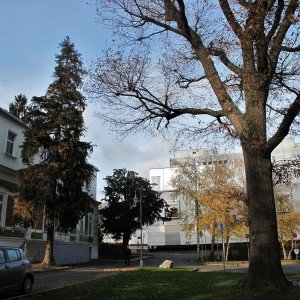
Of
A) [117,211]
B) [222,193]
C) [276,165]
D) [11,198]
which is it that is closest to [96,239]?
[117,211]

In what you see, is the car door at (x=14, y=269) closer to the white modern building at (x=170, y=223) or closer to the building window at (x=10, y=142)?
the building window at (x=10, y=142)

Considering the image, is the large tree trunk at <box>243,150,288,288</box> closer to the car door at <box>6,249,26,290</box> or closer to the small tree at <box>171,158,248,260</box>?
the car door at <box>6,249,26,290</box>

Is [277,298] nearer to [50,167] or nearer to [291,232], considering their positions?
[50,167]

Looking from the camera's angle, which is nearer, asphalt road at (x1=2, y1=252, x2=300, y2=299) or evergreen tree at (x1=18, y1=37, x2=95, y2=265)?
asphalt road at (x1=2, y1=252, x2=300, y2=299)

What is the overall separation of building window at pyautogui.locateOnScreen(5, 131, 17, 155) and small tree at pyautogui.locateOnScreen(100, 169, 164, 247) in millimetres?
24944

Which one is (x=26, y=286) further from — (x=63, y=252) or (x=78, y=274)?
(x=63, y=252)

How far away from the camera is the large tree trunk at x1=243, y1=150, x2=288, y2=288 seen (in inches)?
477

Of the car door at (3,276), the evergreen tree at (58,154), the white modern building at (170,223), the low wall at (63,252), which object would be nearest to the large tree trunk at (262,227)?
the car door at (3,276)

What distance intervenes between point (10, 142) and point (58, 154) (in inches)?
165

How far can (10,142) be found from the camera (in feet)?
117

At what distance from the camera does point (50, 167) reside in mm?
33438

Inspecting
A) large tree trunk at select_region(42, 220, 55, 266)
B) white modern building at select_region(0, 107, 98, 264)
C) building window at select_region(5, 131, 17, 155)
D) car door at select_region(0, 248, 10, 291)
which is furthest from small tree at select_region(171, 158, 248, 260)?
car door at select_region(0, 248, 10, 291)

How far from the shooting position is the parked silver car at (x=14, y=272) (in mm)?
14047

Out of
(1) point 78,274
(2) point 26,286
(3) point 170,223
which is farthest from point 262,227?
(3) point 170,223
